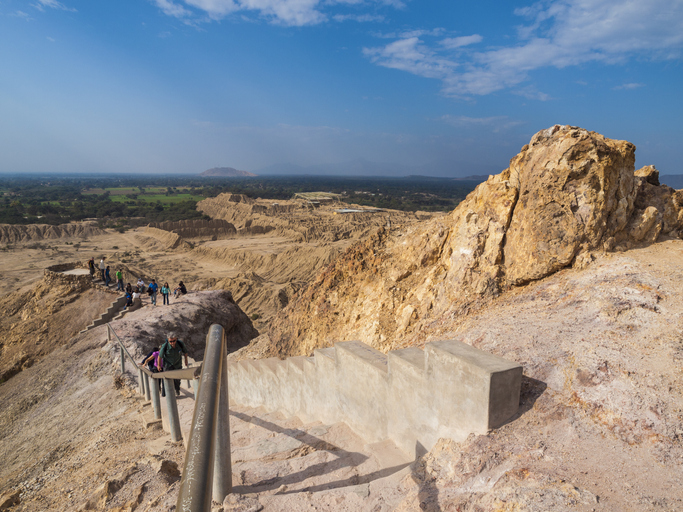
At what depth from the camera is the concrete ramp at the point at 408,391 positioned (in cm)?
276

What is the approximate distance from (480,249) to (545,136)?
6.37 feet

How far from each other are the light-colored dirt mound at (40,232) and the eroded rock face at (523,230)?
50.2 metres

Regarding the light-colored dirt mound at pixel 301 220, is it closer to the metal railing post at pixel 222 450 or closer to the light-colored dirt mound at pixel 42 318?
the light-colored dirt mound at pixel 42 318

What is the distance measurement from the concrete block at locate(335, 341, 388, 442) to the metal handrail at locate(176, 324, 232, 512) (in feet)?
5.58

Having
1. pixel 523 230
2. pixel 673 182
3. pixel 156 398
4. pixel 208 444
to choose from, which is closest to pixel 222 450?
pixel 208 444

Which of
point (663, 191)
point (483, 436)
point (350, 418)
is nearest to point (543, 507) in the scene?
point (483, 436)

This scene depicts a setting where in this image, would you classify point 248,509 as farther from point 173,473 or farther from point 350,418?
point 350,418

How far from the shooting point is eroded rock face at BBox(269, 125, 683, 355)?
499cm

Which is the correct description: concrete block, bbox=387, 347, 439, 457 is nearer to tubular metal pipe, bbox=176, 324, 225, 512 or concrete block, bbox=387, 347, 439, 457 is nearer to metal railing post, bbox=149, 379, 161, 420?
tubular metal pipe, bbox=176, 324, 225, 512

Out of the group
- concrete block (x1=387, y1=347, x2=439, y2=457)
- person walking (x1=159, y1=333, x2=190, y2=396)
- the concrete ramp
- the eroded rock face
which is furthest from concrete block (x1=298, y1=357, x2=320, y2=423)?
person walking (x1=159, y1=333, x2=190, y2=396)

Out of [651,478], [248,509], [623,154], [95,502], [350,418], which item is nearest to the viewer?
[651,478]

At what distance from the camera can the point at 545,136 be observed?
5.67m

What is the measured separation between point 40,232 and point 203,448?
182 ft

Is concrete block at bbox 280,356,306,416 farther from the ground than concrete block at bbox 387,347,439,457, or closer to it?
closer to it
